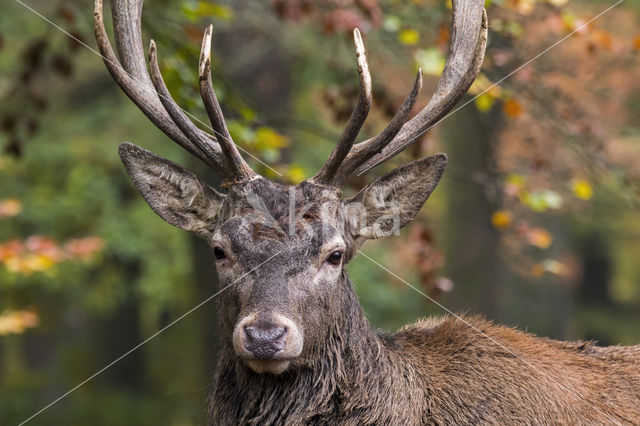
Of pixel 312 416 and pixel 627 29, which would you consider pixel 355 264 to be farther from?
pixel 312 416

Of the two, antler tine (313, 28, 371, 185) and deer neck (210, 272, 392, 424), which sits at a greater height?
antler tine (313, 28, 371, 185)

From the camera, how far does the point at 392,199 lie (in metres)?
4.80

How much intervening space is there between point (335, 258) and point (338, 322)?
33 cm

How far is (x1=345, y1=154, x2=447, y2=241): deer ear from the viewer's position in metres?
4.71

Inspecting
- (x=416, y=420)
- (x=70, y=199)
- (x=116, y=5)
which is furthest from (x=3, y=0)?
(x=416, y=420)

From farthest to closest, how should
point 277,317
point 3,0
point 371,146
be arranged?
point 3,0, point 371,146, point 277,317

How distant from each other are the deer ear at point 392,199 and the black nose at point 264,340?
1.05 metres

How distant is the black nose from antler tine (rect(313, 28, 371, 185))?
3.33 ft

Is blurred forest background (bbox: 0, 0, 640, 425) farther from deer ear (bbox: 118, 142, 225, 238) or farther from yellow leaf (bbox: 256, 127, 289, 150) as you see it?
deer ear (bbox: 118, 142, 225, 238)

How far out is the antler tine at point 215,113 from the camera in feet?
14.1

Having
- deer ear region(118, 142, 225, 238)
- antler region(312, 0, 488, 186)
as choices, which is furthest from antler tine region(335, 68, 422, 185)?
deer ear region(118, 142, 225, 238)

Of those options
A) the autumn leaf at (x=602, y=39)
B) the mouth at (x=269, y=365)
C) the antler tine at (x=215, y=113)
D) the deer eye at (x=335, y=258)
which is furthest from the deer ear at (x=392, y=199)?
the autumn leaf at (x=602, y=39)

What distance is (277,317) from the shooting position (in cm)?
388

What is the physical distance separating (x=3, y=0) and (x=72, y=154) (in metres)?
3.04
